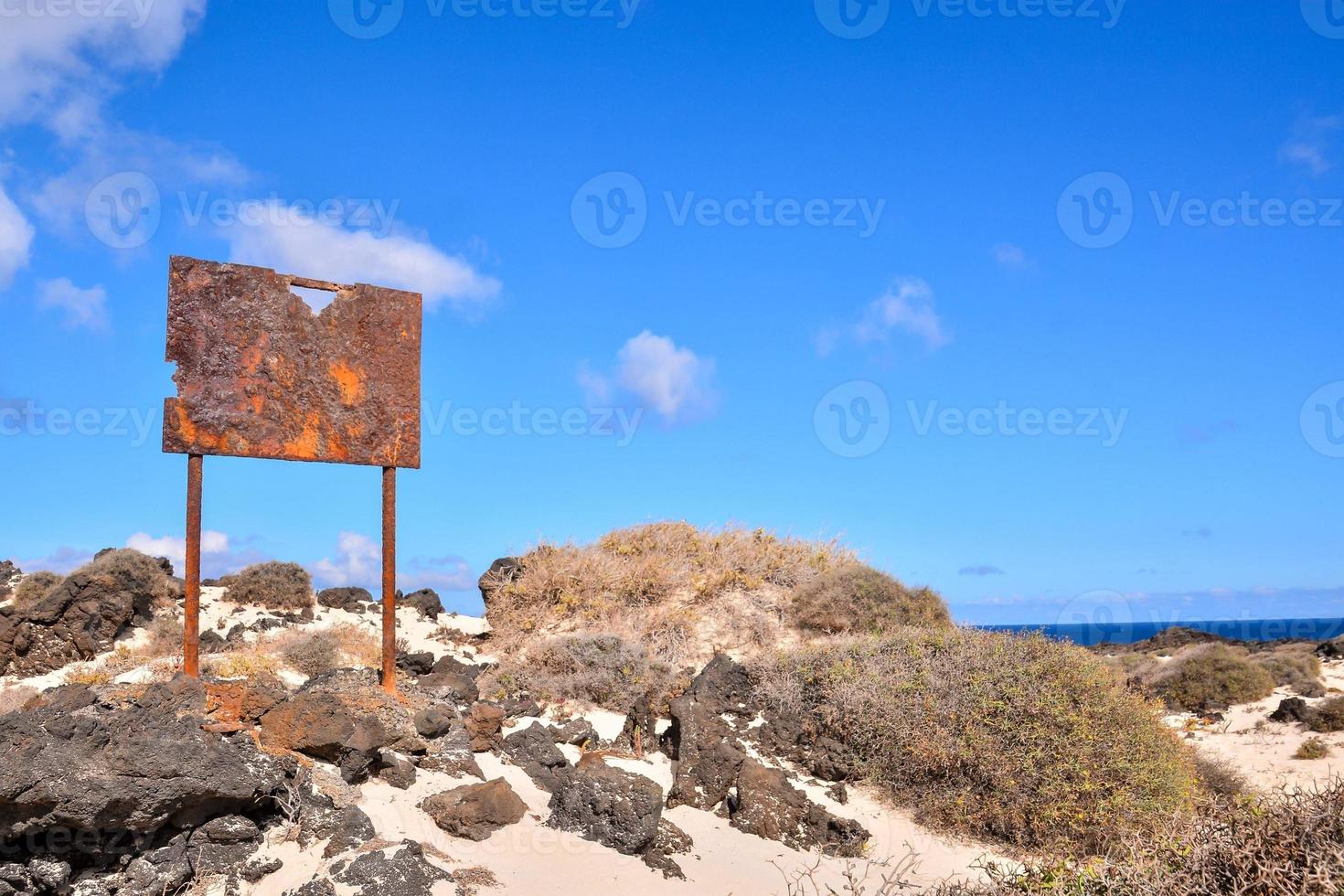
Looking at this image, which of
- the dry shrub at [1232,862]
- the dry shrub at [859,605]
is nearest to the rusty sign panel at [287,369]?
the dry shrub at [859,605]

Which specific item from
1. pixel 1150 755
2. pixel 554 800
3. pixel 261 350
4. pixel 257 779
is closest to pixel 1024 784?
pixel 1150 755

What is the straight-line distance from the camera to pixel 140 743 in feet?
19.5

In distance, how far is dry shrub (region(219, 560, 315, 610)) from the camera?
14578 millimetres

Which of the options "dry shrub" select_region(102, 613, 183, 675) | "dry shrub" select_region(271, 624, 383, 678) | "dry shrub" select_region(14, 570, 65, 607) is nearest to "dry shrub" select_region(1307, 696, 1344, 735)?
"dry shrub" select_region(271, 624, 383, 678)

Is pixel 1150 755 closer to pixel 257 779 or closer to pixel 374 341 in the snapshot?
pixel 257 779

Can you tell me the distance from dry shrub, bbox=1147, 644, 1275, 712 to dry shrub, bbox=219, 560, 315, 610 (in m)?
15.3

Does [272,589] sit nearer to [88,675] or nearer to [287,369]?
[88,675]

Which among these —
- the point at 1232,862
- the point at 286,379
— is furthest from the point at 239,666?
the point at 1232,862

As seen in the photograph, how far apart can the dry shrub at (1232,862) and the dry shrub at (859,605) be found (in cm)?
678

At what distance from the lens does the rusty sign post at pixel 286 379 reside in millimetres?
8188

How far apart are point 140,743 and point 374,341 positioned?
166 inches

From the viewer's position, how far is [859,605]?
40.3 feet

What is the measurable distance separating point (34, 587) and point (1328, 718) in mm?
19334

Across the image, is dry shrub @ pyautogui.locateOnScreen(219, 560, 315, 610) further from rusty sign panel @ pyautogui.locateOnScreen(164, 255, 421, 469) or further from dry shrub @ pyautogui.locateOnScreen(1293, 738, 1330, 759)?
dry shrub @ pyautogui.locateOnScreen(1293, 738, 1330, 759)
